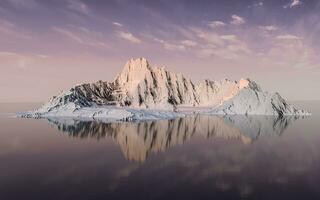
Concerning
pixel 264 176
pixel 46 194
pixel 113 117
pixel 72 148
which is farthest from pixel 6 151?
pixel 113 117

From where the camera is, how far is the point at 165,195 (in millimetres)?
24391

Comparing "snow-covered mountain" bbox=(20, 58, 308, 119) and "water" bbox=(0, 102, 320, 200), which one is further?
"snow-covered mountain" bbox=(20, 58, 308, 119)

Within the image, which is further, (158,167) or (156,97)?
(156,97)

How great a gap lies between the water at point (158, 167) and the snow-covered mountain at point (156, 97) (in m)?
46.7

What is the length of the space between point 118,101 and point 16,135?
83.2 meters

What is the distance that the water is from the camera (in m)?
25.2

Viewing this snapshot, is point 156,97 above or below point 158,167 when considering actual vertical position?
above

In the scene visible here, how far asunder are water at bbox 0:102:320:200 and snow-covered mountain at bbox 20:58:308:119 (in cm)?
4675

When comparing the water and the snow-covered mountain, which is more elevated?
the snow-covered mountain

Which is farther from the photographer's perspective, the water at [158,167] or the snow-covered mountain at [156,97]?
the snow-covered mountain at [156,97]

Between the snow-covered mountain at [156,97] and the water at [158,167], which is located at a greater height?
the snow-covered mountain at [156,97]

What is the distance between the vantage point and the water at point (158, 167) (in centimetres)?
2522

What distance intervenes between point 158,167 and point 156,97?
115732 mm

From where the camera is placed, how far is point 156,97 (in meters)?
150
